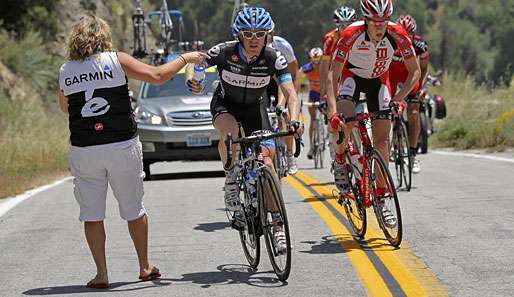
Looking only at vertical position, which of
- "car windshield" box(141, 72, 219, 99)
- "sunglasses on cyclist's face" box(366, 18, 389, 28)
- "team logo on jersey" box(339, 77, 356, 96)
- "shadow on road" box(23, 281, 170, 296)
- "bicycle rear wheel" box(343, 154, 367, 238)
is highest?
"sunglasses on cyclist's face" box(366, 18, 389, 28)

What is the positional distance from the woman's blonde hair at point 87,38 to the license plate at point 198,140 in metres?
9.64

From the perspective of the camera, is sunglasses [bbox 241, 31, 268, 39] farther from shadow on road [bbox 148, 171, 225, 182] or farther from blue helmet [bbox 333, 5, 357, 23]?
shadow on road [bbox 148, 171, 225, 182]

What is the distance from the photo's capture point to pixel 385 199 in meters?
9.89

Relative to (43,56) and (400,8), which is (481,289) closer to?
(43,56)

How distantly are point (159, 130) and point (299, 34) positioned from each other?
121 ft

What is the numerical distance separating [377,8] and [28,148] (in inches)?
510

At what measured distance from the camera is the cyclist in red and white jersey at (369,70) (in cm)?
1052

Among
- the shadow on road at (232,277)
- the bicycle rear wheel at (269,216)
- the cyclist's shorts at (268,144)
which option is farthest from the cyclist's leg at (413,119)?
the bicycle rear wheel at (269,216)

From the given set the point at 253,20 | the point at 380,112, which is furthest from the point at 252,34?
the point at 380,112

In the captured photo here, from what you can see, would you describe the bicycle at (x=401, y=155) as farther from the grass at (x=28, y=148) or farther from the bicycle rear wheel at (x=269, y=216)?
the bicycle rear wheel at (x=269, y=216)

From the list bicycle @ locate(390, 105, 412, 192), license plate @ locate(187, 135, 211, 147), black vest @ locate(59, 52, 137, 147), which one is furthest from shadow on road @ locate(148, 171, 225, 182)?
black vest @ locate(59, 52, 137, 147)

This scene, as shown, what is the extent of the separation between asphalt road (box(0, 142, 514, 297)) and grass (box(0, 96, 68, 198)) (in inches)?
133

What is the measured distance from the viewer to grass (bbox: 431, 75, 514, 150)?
71.8 ft

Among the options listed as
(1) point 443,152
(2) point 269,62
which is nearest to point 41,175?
(1) point 443,152
